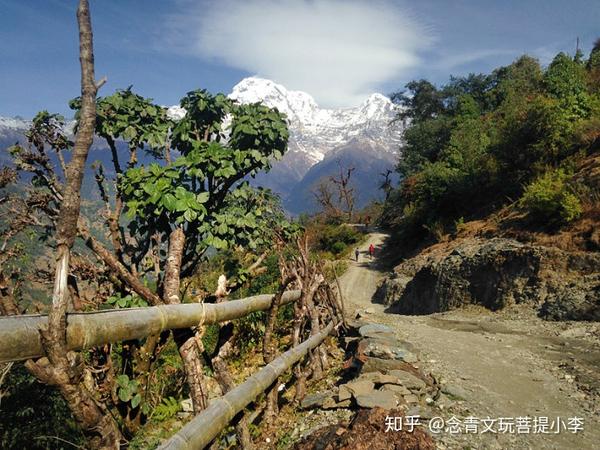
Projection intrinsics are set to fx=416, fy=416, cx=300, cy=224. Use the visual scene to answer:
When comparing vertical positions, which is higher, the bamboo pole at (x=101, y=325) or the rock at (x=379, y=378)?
the bamboo pole at (x=101, y=325)

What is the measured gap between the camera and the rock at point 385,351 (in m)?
7.86

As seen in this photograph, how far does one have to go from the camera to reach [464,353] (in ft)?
31.5

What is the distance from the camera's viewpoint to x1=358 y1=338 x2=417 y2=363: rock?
786 cm

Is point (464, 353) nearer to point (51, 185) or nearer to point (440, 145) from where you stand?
point (51, 185)

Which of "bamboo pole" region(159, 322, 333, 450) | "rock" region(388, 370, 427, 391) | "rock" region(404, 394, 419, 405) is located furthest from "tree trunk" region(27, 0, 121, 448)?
"rock" region(388, 370, 427, 391)

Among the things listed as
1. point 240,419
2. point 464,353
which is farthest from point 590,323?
point 240,419

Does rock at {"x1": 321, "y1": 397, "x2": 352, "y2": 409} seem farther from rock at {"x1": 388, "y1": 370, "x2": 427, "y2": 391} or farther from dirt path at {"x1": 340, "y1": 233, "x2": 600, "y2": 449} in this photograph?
dirt path at {"x1": 340, "y1": 233, "x2": 600, "y2": 449}

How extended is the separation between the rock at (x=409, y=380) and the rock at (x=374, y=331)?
2.65m

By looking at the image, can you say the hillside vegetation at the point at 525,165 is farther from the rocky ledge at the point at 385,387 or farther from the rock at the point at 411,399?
the rock at the point at 411,399

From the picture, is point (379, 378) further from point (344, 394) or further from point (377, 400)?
point (377, 400)

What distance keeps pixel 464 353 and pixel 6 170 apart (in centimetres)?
943

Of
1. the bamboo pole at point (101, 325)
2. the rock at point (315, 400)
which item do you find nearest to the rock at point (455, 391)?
the rock at point (315, 400)

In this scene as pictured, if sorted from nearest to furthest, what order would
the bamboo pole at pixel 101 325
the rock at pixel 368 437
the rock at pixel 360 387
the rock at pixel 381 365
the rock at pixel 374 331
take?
the bamboo pole at pixel 101 325, the rock at pixel 368 437, the rock at pixel 360 387, the rock at pixel 381 365, the rock at pixel 374 331

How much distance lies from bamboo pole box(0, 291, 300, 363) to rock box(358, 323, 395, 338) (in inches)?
242
